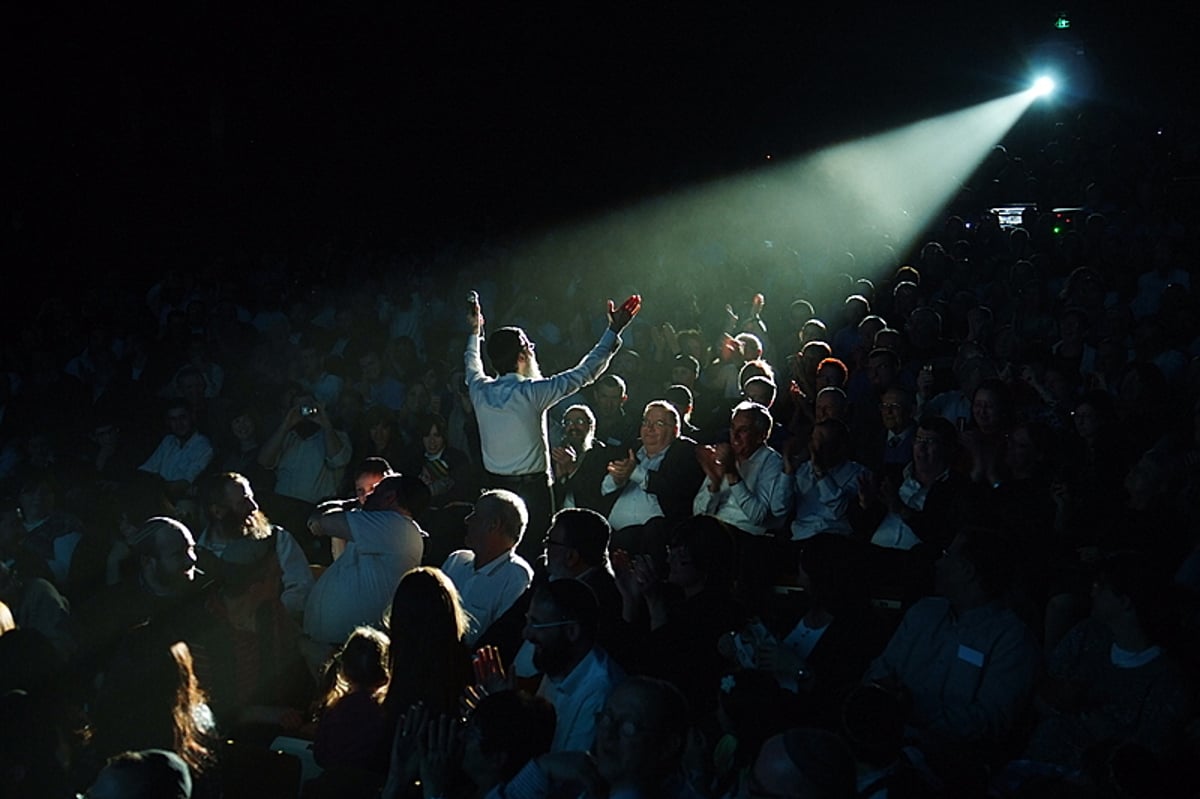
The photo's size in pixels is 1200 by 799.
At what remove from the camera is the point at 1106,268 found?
36.9 feet

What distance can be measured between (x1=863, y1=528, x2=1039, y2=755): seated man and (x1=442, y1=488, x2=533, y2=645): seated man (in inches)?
62.6

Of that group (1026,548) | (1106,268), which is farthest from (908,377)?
(1026,548)

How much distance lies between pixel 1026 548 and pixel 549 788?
7.48 ft

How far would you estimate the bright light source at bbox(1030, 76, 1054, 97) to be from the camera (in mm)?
22500

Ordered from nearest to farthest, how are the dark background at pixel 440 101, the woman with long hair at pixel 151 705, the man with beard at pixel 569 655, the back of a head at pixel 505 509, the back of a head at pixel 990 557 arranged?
1. the woman with long hair at pixel 151 705
2. the man with beard at pixel 569 655
3. the back of a head at pixel 990 557
4. the back of a head at pixel 505 509
5. the dark background at pixel 440 101

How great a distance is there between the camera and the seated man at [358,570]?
5.02 m

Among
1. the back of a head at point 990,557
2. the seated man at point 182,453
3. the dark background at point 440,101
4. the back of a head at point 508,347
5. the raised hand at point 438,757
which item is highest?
the dark background at point 440,101

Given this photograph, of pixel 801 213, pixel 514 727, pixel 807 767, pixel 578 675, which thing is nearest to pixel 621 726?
pixel 514 727

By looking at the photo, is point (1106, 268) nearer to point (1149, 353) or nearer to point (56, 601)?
point (1149, 353)

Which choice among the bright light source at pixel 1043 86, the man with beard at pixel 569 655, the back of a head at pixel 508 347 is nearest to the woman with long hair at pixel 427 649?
the man with beard at pixel 569 655

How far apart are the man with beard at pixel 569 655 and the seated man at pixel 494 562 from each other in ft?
3.62

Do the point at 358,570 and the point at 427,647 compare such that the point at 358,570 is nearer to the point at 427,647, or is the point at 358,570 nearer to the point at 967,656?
the point at 427,647

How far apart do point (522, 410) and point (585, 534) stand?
1.68m

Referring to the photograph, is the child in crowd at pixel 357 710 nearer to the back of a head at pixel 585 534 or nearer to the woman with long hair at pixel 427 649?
the woman with long hair at pixel 427 649
